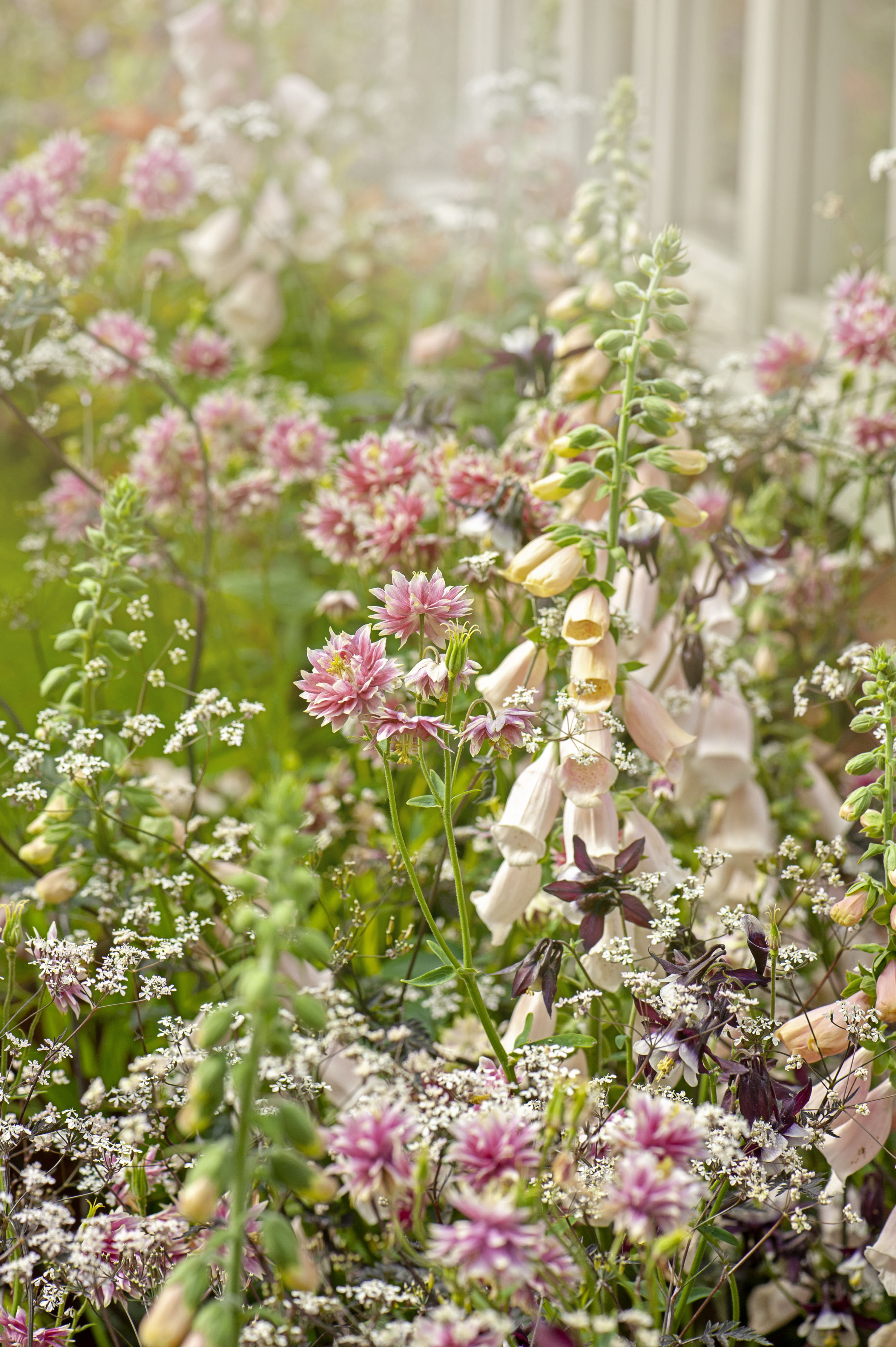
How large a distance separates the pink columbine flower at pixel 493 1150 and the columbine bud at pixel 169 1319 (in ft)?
0.43

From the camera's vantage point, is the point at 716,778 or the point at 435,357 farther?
the point at 435,357

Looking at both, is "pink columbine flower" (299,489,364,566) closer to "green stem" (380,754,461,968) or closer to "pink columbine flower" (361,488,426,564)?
"pink columbine flower" (361,488,426,564)

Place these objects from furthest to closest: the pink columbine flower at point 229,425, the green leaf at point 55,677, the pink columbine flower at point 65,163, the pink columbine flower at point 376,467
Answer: the pink columbine flower at point 65,163, the pink columbine flower at point 229,425, the pink columbine flower at point 376,467, the green leaf at point 55,677

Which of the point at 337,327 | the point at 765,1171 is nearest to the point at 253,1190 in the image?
the point at 765,1171

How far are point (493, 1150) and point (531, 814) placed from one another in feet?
0.92

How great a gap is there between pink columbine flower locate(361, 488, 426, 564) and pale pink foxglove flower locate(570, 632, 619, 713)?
0.25 m

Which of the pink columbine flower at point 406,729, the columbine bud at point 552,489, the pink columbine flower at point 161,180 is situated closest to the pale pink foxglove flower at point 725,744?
the columbine bud at point 552,489

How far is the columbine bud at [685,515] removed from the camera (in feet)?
2.63

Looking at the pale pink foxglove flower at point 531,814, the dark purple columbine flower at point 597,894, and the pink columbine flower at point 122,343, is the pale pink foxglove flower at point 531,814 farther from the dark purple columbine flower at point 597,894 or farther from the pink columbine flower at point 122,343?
the pink columbine flower at point 122,343

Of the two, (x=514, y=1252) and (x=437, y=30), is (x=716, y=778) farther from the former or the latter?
(x=437, y=30)

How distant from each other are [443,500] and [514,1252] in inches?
27.1

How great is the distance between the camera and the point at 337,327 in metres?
2.49

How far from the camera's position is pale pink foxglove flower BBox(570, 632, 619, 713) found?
0.78m

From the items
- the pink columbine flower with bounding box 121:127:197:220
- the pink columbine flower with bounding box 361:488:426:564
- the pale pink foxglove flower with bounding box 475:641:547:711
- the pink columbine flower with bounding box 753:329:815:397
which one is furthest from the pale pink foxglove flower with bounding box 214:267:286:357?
the pale pink foxglove flower with bounding box 475:641:547:711
